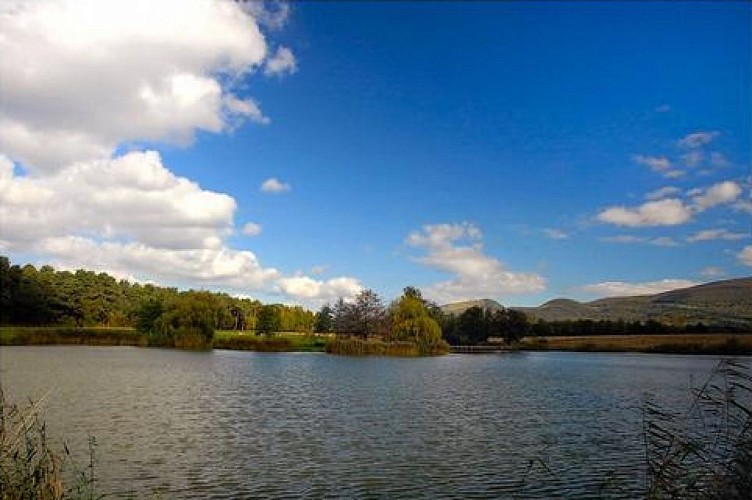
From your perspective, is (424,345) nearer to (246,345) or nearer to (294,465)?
(246,345)

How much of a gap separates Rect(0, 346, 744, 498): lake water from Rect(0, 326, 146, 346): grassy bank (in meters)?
47.9

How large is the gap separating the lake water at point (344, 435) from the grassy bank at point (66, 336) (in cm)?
4786

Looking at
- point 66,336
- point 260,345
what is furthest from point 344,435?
point 66,336

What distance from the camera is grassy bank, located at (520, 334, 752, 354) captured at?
102 m

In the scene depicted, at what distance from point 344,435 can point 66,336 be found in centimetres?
8298

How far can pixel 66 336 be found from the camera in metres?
92.4

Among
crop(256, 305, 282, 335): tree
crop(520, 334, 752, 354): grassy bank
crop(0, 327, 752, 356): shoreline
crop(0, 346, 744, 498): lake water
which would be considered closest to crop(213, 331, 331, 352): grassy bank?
crop(0, 327, 752, 356): shoreline

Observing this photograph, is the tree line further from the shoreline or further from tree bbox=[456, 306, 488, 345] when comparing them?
tree bbox=[456, 306, 488, 345]

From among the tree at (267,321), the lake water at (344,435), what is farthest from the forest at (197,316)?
the lake water at (344,435)

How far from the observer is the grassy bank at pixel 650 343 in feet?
335

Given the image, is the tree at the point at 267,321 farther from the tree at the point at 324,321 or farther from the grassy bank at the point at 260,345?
the grassy bank at the point at 260,345

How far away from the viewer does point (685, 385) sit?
154 ft

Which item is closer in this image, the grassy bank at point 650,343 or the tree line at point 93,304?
the tree line at point 93,304

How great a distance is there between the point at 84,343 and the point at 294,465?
3455 inches
